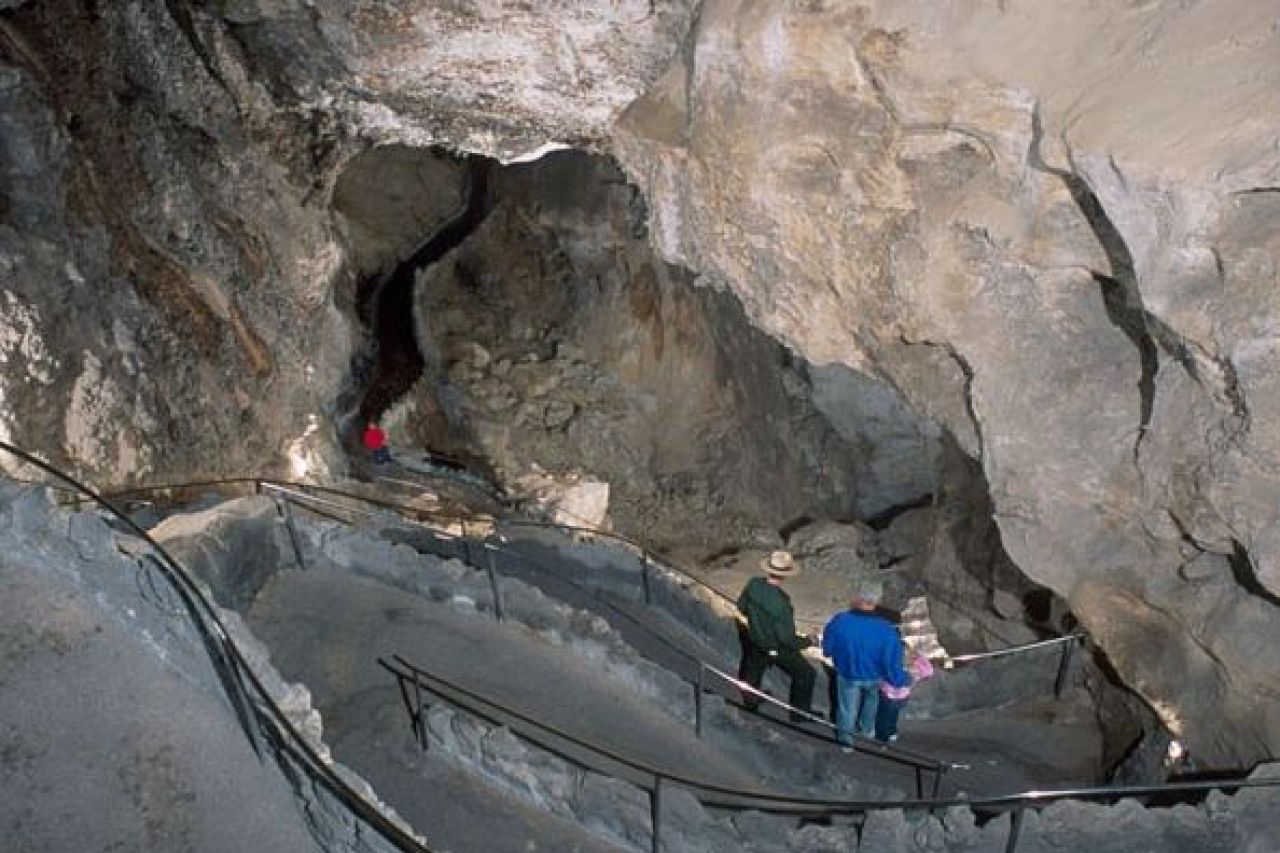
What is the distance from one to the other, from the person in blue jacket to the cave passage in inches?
400

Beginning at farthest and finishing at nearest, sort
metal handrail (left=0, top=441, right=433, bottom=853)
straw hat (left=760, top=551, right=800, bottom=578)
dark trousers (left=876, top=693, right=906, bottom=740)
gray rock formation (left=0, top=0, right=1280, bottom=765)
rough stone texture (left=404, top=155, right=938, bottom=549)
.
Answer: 1. rough stone texture (left=404, top=155, right=938, bottom=549)
2. straw hat (left=760, top=551, right=800, bottom=578)
3. dark trousers (left=876, top=693, right=906, bottom=740)
4. gray rock formation (left=0, top=0, right=1280, bottom=765)
5. metal handrail (left=0, top=441, right=433, bottom=853)

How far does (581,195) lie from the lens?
1816 cm

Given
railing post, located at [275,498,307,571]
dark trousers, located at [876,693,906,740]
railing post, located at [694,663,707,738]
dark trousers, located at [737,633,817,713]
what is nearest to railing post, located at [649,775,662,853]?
railing post, located at [694,663,707,738]

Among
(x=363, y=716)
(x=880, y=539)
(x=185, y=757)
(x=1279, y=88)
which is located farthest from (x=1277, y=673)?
(x=880, y=539)

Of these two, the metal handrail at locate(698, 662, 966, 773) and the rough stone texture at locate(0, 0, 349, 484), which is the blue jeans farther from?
the rough stone texture at locate(0, 0, 349, 484)

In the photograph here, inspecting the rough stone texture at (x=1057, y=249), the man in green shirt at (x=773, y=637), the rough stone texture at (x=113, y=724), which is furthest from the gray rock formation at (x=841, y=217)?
the rough stone texture at (x=113, y=724)

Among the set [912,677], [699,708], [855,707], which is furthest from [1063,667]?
[699,708]

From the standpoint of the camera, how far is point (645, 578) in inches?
377

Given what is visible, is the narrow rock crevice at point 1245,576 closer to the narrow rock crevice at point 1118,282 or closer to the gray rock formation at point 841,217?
the gray rock formation at point 841,217

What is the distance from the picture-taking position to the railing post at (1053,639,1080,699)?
32.2 feet

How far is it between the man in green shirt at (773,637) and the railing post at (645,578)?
4.01ft

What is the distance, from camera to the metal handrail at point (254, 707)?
182 inches

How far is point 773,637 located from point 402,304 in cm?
1251

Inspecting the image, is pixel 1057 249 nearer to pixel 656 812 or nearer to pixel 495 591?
pixel 656 812
